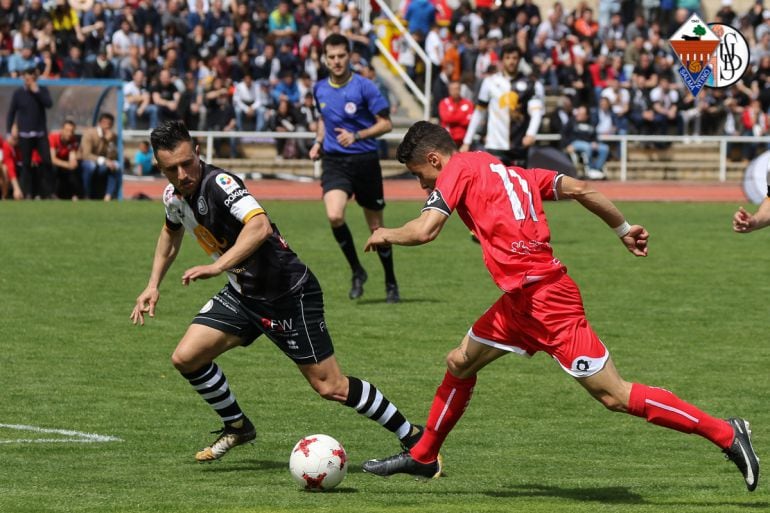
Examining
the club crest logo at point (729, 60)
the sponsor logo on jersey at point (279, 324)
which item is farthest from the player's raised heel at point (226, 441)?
the club crest logo at point (729, 60)

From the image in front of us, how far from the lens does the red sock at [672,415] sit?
7.43m

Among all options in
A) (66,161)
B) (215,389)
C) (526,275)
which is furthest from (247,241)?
(66,161)

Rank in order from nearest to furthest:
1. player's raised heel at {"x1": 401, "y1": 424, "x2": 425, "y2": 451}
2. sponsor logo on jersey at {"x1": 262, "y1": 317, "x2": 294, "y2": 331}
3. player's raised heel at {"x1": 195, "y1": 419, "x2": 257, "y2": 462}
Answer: sponsor logo on jersey at {"x1": 262, "y1": 317, "x2": 294, "y2": 331} < player's raised heel at {"x1": 401, "y1": 424, "x2": 425, "y2": 451} < player's raised heel at {"x1": 195, "y1": 419, "x2": 257, "y2": 462}

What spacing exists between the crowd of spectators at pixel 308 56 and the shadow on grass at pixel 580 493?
22.8 m

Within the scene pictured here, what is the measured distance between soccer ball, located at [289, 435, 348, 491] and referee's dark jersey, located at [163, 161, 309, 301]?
2.89ft

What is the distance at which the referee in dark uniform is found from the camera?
14.8 meters

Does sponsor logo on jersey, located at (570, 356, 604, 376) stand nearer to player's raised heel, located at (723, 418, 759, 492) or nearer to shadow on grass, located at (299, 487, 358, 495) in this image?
→ player's raised heel, located at (723, 418, 759, 492)

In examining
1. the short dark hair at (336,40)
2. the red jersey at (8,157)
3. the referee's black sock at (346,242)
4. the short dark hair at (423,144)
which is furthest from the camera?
the red jersey at (8,157)

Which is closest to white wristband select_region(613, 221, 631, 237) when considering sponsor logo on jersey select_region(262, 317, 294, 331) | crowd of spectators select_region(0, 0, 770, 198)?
sponsor logo on jersey select_region(262, 317, 294, 331)

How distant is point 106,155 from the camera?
27.0 metres

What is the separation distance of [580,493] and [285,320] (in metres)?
1.85

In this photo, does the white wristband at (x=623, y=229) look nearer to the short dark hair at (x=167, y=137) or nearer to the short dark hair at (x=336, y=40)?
the short dark hair at (x=167, y=137)

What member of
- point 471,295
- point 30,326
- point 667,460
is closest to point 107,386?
point 30,326

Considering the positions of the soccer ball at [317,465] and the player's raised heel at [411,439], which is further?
the player's raised heel at [411,439]
